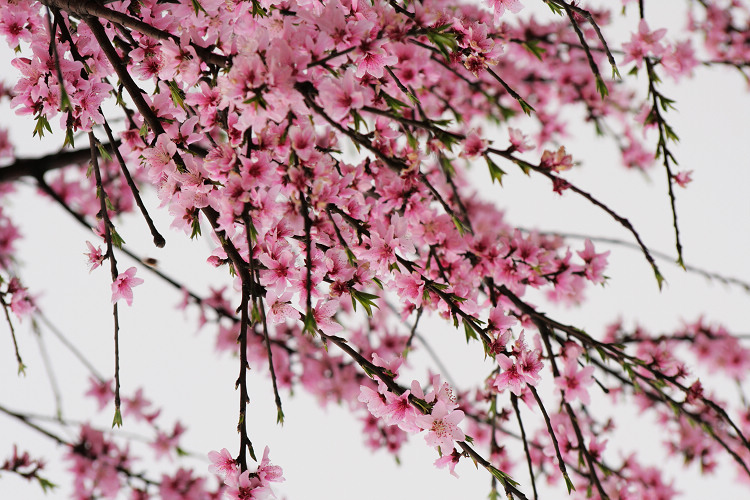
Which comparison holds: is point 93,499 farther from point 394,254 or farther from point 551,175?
point 551,175

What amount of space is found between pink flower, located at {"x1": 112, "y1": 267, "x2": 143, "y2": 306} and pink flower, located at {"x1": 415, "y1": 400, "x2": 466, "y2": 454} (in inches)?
30.6

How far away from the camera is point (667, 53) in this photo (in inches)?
73.1

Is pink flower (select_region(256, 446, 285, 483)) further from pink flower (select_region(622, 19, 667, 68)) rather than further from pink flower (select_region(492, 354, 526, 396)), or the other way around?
pink flower (select_region(622, 19, 667, 68))

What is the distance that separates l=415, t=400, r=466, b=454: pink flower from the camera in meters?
1.10

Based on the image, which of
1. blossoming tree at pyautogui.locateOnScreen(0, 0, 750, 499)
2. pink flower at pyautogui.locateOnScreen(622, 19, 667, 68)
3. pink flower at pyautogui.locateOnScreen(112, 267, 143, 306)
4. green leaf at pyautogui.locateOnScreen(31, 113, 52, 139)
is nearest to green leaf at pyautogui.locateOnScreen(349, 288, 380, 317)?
blossoming tree at pyautogui.locateOnScreen(0, 0, 750, 499)

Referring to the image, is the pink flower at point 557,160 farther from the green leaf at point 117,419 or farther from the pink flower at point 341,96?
the green leaf at point 117,419

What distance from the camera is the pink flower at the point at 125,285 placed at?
129 cm

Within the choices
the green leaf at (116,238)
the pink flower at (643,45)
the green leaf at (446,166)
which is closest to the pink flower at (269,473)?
the green leaf at (116,238)

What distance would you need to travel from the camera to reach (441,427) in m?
1.12

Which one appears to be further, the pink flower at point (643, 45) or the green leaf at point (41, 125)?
the pink flower at point (643, 45)

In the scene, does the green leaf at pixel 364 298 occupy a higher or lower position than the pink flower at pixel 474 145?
lower

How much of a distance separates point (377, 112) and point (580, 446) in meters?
1.17

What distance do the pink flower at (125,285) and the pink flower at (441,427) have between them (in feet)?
2.55

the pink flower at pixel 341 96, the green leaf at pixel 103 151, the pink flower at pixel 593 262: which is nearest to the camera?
the pink flower at pixel 341 96
